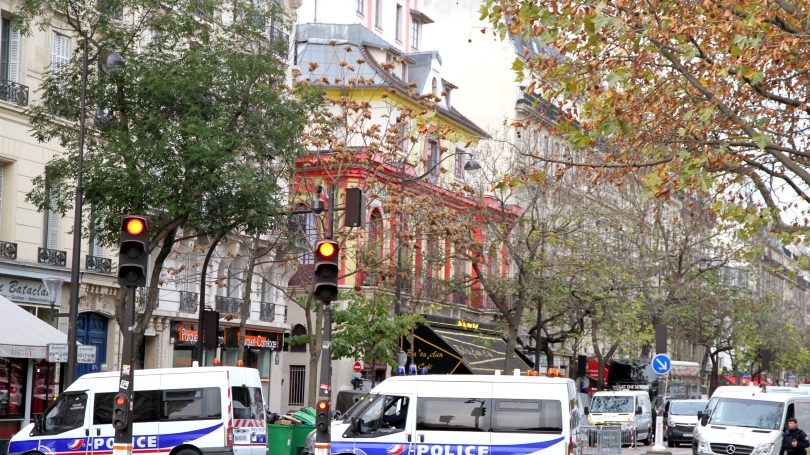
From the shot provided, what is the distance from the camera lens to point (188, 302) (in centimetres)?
3472

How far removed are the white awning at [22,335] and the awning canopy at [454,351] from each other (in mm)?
18880

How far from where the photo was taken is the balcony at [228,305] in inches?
1421

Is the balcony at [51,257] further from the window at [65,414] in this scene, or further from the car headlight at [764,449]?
the car headlight at [764,449]

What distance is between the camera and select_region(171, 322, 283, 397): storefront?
3444cm

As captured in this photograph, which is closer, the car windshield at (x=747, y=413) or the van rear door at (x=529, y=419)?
the van rear door at (x=529, y=419)

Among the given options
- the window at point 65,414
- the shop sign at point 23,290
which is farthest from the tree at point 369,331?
the window at point 65,414

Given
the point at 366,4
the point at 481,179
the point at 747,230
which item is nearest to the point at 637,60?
the point at 747,230

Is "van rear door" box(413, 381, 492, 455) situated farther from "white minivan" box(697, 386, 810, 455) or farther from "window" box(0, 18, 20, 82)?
"window" box(0, 18, 20, 82)

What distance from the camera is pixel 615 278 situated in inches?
1523

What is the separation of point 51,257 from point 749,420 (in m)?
17.2

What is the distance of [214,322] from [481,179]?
18997 millimetres

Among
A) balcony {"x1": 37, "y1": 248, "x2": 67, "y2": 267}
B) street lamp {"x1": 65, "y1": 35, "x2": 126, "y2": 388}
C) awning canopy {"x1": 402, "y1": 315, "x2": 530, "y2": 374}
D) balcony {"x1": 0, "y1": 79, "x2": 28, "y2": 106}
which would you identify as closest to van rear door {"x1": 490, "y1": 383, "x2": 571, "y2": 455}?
street lamp {"x1": 65, "y1": 35, "x2": 126, "y2": 388}

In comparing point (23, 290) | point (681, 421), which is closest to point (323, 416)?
point (23, 290)

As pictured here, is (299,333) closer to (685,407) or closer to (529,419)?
(685,407)
